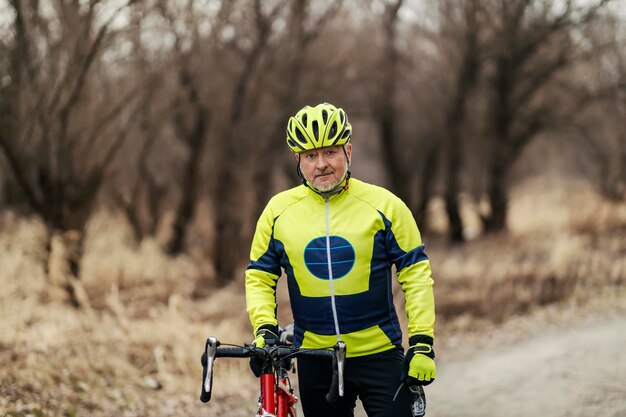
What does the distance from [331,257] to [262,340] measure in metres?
0.44

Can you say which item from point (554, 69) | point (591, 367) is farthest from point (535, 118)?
point (591, 367)

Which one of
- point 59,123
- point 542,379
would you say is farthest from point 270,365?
point 59,123

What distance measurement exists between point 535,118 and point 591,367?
1119cm

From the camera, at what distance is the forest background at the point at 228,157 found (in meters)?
7.65

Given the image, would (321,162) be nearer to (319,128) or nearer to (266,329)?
(319,128)

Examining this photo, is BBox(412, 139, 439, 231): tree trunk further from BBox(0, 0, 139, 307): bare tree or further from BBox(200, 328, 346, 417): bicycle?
BBox(200, 328, 346, 417): bicycle

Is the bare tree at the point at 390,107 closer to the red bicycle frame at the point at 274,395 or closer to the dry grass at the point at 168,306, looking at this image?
the dry grass at the point at 168,306

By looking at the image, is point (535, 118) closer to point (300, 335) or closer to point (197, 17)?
point (197, 17)

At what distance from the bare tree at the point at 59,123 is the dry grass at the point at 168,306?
0.40 meters

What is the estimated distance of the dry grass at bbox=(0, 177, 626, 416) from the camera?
6250 mm

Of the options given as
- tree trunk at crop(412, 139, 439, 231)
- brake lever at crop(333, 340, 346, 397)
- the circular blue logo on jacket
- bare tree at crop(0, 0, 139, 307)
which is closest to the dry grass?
bare tree at crop(0, 0, 139, 307)

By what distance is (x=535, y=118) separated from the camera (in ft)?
57.2

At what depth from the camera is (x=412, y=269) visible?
3072mm

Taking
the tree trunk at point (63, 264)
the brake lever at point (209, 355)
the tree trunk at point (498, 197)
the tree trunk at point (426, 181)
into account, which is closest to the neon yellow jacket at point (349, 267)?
the brake lever at point (209, 355)
